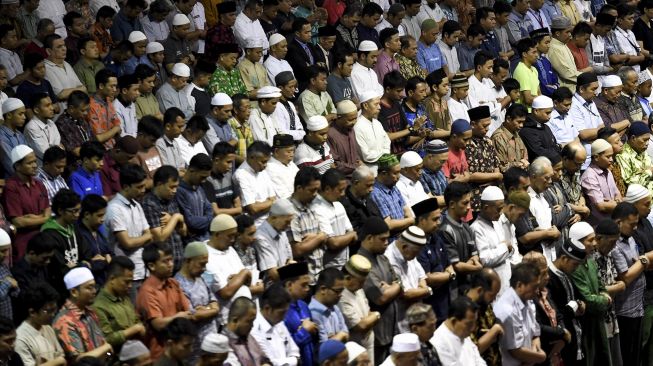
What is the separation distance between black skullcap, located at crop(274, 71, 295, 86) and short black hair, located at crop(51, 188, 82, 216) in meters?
3.42

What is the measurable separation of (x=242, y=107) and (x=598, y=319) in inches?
140

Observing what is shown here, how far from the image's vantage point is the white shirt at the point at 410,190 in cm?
1355

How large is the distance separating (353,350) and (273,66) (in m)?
5.04

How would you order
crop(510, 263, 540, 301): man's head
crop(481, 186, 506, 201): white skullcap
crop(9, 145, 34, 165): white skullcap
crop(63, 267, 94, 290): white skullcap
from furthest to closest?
crop(481, 186, 506, 201): white skullcap < crop(9, 145, 34, 165): white skullcap < crop(510, 263, 540, 301): man's head < crop(63, 267, 94, 290): white skullcap

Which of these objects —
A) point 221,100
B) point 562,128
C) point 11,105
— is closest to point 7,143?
point 11,105

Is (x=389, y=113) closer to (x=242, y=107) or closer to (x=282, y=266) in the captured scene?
(x=242, y=107)

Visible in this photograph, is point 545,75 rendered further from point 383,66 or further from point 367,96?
point 367,96

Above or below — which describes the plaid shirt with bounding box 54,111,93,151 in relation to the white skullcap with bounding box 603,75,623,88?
above

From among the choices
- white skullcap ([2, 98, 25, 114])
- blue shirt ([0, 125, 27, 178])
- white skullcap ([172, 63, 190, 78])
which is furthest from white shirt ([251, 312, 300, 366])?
white skullcap ([172, 63, 190, 78])

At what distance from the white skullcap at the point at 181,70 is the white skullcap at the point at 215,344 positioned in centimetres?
458

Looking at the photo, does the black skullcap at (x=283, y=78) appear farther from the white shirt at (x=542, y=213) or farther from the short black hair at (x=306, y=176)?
the white shirt at (x=542, y=213)

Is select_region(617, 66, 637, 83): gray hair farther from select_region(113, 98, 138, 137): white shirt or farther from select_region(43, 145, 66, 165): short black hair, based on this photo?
select_region(43, 145, 66, 165): short black hair

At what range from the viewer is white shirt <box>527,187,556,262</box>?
13594 millimetres

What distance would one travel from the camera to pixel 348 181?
1399 cm
